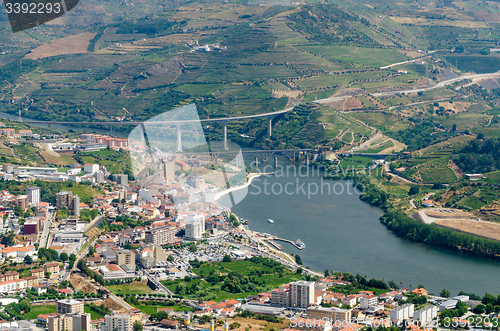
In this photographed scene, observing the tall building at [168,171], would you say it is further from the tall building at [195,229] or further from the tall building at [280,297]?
the tall building at [280,297]

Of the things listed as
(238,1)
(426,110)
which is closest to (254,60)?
(426,110)

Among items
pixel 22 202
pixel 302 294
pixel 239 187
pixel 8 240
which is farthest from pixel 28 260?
pixel 239 187

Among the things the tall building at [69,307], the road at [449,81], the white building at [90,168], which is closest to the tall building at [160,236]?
the tall building at [69,307]

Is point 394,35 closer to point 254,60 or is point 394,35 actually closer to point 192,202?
point 254,60

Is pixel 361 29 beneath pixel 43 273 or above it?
above

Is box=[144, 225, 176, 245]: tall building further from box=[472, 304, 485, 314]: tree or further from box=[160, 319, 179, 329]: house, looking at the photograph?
box=[472, 304, 485, 314]: tree

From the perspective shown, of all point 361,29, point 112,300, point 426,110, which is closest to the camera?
point 112,300
